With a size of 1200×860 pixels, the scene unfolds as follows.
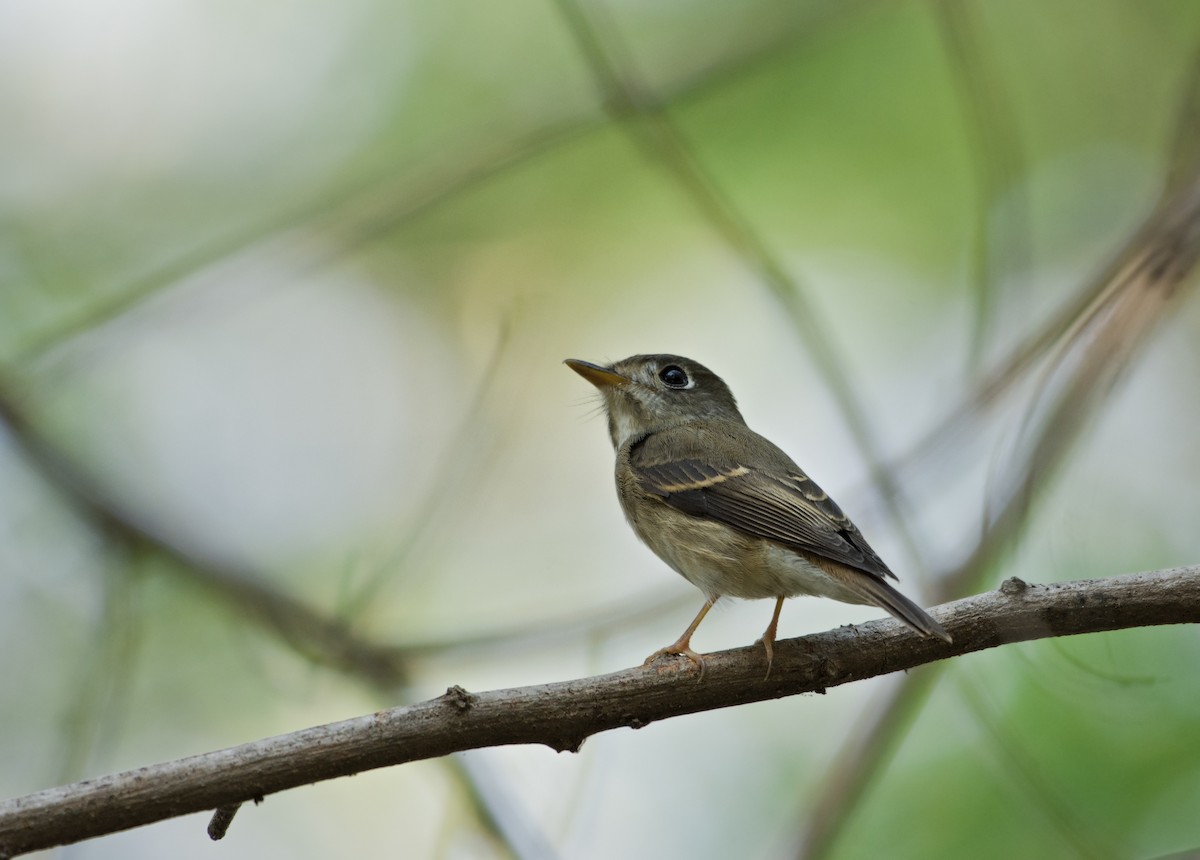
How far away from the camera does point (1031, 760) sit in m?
4.67

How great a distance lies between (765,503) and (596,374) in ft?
5.30

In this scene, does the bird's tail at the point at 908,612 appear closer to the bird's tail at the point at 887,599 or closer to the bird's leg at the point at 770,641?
the bird's tail at the point at 887,599

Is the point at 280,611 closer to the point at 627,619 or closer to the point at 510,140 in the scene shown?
the point at 627,619

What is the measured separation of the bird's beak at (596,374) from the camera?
5.79 metres

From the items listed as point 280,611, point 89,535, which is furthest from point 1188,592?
point 89,535

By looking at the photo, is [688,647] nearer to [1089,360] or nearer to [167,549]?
[1089,360]

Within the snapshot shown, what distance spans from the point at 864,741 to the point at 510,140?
3.87 metres

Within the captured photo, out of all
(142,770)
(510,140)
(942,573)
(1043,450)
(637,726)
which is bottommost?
(142,770)

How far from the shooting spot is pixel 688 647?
4023 millimetres

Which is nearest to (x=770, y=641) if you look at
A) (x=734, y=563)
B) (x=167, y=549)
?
(x=734, y=563)

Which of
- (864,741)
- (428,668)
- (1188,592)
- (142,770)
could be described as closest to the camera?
(142,770)

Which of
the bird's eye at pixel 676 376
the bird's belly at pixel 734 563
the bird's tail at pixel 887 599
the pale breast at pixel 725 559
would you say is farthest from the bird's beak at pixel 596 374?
the bird's tail at pixel 887 599

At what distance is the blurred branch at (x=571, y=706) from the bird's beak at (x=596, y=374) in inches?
94.9

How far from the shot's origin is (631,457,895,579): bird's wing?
160 inches
